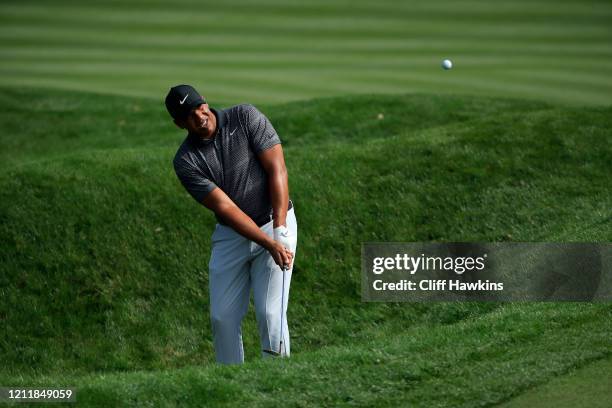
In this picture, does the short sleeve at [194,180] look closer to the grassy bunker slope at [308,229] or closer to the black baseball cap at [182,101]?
the black baseball cap at [182,101]

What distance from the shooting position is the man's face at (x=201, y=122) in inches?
247

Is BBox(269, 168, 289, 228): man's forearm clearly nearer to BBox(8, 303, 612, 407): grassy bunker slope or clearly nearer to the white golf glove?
the white golf glove

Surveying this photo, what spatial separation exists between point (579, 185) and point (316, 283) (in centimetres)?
309

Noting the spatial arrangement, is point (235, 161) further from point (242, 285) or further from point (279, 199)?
point (242, 285)

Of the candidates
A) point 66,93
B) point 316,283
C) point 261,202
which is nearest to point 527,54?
point 66,93

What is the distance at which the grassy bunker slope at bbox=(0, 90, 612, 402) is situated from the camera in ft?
27.3

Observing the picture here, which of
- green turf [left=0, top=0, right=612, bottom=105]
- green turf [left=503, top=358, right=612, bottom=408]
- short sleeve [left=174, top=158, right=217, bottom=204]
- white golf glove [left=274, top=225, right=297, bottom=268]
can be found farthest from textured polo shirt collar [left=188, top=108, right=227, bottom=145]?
green turf [left=0, top=0, right=612, bottom=105]

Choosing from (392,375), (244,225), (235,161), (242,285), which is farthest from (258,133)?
(392,375)

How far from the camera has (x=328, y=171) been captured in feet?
34.9

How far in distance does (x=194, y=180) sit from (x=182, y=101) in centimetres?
52

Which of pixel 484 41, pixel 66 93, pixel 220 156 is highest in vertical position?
pixel 484 41

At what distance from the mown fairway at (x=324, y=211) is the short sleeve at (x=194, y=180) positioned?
1.11 m

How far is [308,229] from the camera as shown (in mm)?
9711

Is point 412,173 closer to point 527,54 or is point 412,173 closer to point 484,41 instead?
point 527,54
